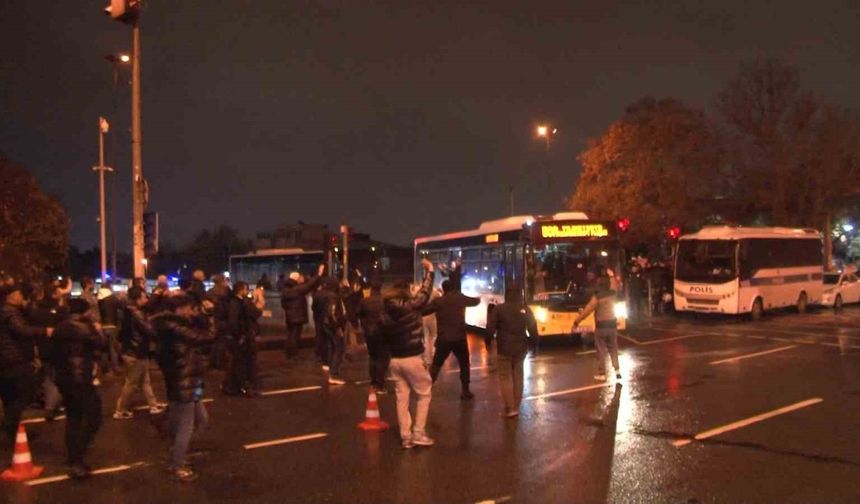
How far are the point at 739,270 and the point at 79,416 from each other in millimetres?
21582

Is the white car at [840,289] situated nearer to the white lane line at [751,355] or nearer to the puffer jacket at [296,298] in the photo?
the white lane line at [751,355]

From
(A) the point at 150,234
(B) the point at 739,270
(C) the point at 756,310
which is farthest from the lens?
(C) the point at 756,310

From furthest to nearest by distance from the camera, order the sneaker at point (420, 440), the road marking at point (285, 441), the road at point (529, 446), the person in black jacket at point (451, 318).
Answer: the person in black jacket at point (451, 318), the road marking at point (285, 441), the sneaker at point (420, 440), the road at point (529, 446)

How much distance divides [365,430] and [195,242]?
106 metres

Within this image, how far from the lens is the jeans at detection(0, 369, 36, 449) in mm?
8461

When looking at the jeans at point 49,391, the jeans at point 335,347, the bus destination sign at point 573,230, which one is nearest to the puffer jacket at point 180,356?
the jeans at point 49,391

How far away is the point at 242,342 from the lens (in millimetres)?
12336

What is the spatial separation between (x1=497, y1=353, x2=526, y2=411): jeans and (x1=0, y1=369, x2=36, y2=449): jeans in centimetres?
540

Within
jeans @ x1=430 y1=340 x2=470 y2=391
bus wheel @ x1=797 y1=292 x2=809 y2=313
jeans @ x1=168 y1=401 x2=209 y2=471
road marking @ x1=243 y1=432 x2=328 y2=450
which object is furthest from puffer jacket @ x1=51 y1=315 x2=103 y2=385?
bus wheel @ x1=797 y1=292 x2=809 y2=313

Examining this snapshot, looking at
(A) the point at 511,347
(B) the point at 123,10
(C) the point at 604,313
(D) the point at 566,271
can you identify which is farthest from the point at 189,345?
(D) the point at 566,271

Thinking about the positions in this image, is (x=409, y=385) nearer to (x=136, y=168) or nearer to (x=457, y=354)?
(x=457, y=354)

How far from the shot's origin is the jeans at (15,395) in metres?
8.46

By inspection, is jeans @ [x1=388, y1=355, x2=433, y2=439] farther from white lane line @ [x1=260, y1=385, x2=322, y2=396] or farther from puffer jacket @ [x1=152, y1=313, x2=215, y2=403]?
white lane line @ [x1=260, y1=385, x2=322, y2=396]

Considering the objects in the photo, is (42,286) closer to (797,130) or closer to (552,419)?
(552,419)
